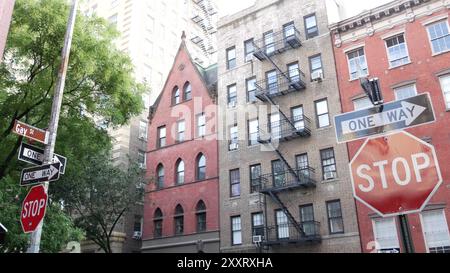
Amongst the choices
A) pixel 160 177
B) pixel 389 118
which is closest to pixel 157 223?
pixel 160 177

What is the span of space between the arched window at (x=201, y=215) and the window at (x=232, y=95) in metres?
7.43

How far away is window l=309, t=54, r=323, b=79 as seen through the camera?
1141 inches

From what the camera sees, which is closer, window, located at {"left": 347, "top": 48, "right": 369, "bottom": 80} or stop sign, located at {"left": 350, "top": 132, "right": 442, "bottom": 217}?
stop sign, located at {"left": 350, "top": 132, "right": 442, "bottom": 217}

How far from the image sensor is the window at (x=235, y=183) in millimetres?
29609

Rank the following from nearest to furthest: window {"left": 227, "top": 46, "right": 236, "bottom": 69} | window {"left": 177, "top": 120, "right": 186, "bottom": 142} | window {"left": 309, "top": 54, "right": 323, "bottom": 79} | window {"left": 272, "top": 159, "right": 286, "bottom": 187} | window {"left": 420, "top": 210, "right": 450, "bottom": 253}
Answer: window {"left": 420, "top": 210, "right": 450, "bottom": 253} → window {"left": 272, "top": 159, "right": 286, "bottom": 187} → window {"left": 309, "top": 54, "right": 323, "bottom": 79} → window {"left": 177, "top": 120, "right": 186, "bottom": 142} → window {"left": 227, "top": 46, "right": 236, "bottom": 69}

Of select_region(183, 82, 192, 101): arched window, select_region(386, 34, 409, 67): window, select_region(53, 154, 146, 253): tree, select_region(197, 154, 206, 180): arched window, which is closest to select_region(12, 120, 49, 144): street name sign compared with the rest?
select_region(53, 154, 146, 253): tree

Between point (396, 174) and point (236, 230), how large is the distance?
24.3m

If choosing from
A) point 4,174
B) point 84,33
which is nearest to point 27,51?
point 84,33

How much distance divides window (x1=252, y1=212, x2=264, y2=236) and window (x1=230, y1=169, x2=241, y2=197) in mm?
2060

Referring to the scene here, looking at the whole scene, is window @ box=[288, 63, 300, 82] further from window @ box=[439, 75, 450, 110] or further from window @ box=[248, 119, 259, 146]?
window @ box=[439, 75, 450, 110]

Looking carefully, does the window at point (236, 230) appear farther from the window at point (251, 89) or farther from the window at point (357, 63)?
the window at point (357, 63)

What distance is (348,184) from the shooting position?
2514 cm
